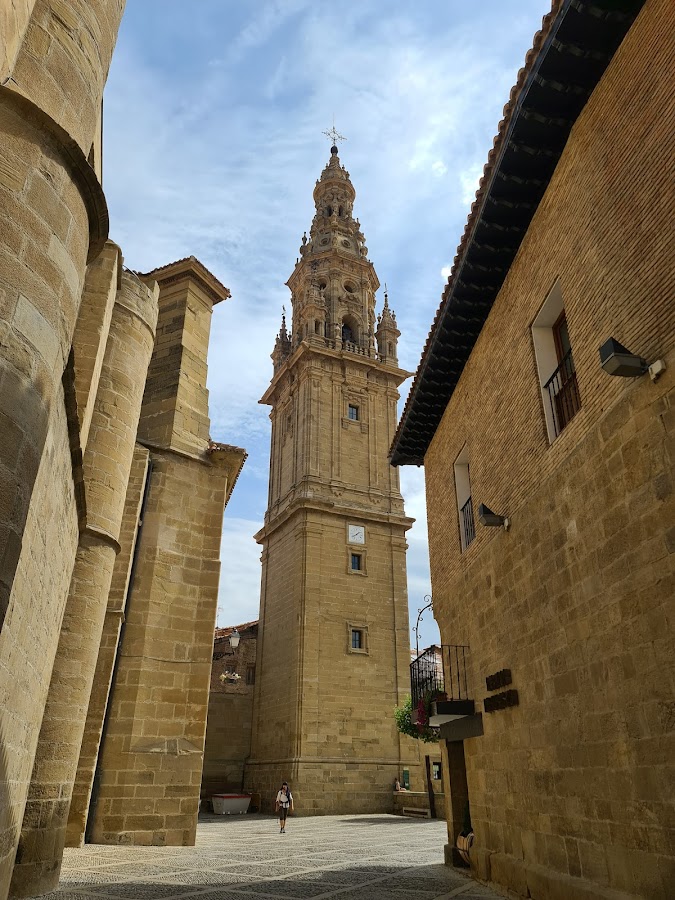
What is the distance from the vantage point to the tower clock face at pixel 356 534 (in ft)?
86.7

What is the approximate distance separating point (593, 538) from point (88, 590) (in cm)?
605

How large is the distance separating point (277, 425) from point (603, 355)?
2833 cm

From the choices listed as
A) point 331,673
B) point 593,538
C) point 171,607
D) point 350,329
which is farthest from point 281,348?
point 593,538

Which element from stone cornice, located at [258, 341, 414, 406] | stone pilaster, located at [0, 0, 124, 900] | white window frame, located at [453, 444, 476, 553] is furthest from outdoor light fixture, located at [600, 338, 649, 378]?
stone cornice, located at [258, 341, 414, 406]

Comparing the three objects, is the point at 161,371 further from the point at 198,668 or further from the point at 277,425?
the point at 277,425

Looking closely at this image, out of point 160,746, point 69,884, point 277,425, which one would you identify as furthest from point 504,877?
point 277,425

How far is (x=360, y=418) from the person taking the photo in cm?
2983

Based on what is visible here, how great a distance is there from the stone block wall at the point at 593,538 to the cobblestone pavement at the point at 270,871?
1.32 metres

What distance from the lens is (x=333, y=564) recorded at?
25.4 meters

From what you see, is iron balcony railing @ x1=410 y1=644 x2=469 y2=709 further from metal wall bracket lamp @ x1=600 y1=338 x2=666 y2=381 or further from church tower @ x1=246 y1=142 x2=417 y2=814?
church tower @ x1=246 y1=142 x2=417 y2=814

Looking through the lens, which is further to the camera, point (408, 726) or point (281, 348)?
point (281, 348)

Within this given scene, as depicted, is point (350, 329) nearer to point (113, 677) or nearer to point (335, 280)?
point (335, 280)

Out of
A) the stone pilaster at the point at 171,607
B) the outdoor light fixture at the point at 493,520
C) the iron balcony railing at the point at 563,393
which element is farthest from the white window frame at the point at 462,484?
the stone pilaster at the point at 171,607

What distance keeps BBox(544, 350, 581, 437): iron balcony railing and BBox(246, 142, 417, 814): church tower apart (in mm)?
18628
